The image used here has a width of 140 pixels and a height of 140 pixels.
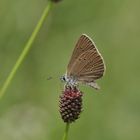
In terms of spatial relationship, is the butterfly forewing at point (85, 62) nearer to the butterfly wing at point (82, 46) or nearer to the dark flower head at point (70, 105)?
the butterfly wing at point (82, 46)

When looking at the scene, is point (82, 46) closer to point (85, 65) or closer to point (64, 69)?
point (85, 65)

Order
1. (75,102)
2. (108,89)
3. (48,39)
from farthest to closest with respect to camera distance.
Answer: (48,39) < (108,89) < (75,102)

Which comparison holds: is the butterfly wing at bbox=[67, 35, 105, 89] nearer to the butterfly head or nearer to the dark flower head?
the butterfly head

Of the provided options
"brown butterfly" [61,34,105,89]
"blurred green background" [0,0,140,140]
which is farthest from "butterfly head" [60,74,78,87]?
"blurred green background" [0,0,140,140]

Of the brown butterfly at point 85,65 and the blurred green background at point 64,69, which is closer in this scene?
the brown butterfly at point 85,65

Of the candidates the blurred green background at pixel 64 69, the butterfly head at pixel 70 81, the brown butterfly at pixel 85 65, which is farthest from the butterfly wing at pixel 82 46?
the blurred green background at pixel 64 69

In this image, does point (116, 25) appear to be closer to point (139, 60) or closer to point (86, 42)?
point (139, 60)

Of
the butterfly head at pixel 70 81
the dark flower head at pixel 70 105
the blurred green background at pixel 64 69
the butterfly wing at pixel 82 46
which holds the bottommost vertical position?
the dark flower head at pixel 70 105

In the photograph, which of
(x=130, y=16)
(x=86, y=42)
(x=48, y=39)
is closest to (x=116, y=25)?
(x=130, y=16)
